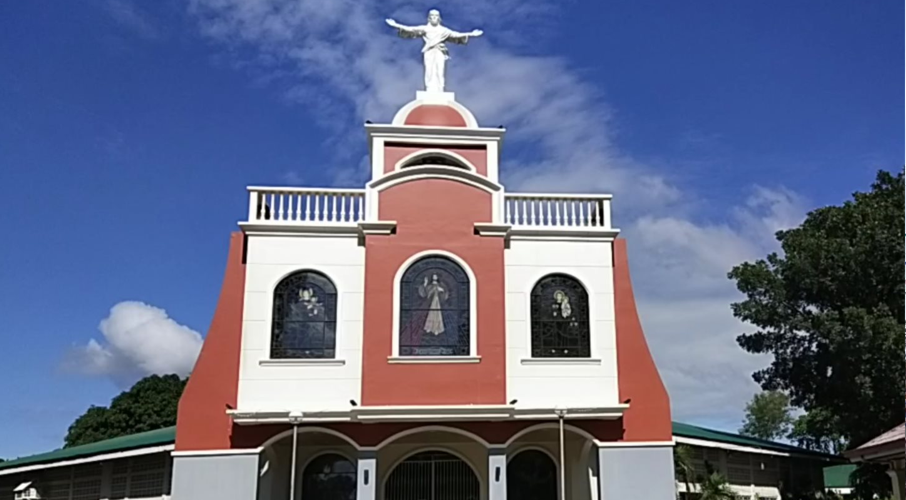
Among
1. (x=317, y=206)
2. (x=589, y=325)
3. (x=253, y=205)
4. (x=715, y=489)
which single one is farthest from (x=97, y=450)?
(x=715, y=489)

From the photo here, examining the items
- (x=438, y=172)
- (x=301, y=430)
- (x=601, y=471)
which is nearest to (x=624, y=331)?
(x=601, y=471)

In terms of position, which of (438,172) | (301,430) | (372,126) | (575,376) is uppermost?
(372,126)

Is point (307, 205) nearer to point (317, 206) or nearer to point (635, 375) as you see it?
point (317, 206)

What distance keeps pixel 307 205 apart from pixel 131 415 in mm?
20278

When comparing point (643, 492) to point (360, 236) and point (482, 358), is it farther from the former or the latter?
point (360, 236)

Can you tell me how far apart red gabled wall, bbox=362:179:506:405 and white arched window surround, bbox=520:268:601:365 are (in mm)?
457

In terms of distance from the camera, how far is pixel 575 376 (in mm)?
13945

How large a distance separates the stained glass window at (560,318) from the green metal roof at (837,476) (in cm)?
1459

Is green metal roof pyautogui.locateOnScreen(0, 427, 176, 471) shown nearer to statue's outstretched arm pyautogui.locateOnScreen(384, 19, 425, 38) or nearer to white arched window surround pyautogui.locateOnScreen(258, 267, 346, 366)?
white arched window surround pyautogui.locateOnScreen(258, 267, 346, 366)

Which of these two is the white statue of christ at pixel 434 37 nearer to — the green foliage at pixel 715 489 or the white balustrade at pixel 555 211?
the white balustrade at pixel 555 211

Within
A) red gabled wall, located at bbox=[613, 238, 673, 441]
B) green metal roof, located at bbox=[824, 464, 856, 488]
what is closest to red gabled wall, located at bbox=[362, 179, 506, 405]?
red gabled wall, located at bbox=[613, 238, 673, 441]

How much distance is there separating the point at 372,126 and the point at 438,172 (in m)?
1.95

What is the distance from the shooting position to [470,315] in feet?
45.9

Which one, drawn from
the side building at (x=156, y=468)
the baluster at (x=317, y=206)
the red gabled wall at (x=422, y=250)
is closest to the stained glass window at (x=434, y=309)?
the red gabled wall at (x=422, y=250)
